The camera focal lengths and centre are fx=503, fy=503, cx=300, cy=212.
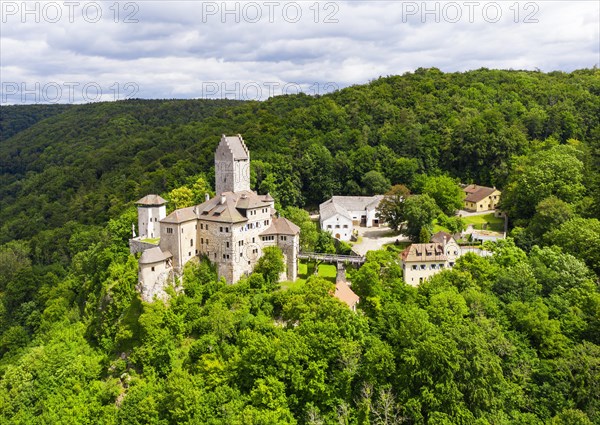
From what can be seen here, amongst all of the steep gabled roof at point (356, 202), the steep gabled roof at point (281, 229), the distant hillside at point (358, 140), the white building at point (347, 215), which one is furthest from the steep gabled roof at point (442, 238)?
the distant hillside at point (358, 140)

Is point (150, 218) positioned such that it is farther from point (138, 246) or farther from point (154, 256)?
point (154, 256)

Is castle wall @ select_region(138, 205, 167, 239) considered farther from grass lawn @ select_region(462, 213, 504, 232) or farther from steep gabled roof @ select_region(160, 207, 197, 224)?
grass lawn @ select_region(462, 213, 504, 232)

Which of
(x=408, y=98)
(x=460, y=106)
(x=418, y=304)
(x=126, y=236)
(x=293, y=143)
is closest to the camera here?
(x=418, y=304)

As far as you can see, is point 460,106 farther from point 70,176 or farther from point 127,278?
point 70,176

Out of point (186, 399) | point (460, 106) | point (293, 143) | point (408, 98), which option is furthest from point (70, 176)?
point (186, 399)

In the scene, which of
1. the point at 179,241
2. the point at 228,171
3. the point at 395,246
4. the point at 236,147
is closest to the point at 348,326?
the point at 179,241

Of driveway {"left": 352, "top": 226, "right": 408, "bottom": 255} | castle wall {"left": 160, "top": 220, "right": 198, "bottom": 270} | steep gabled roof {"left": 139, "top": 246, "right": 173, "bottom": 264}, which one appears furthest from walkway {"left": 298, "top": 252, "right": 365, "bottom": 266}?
steep gabled roof {"left": 139, "top": 246, "right": 173, "bottom": 264}
